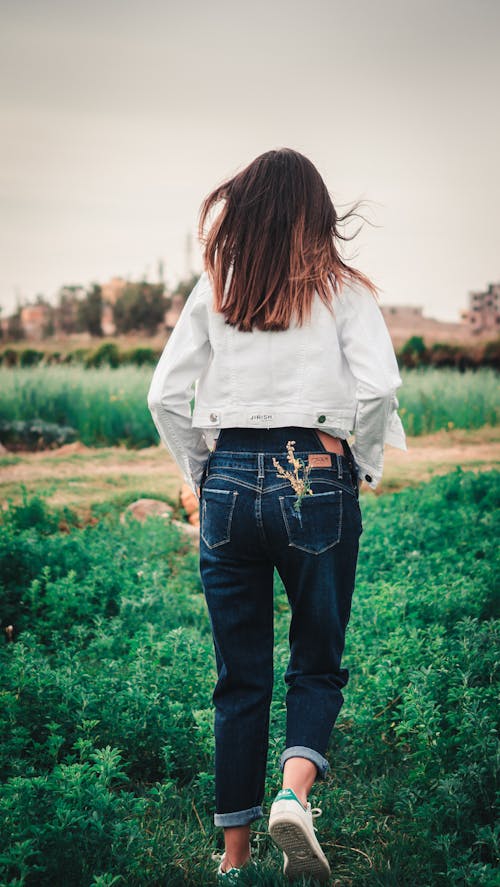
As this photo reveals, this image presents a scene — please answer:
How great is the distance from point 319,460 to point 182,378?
0.53 meters

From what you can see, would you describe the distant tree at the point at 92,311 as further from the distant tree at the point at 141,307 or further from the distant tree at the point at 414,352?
the distant tree at the point at 414,352

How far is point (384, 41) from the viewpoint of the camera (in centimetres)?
935

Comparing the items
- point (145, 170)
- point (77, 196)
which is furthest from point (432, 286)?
point (77, 196)

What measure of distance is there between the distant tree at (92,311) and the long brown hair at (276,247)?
8335 mm

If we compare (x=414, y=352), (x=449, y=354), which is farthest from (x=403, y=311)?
(x=449, y=354)

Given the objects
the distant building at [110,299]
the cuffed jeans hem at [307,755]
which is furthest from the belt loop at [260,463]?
the distant building at [110,299]

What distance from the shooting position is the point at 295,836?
7.38ft

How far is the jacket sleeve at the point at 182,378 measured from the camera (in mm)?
2547

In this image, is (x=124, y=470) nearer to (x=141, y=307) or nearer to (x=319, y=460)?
(x=141, y=307)

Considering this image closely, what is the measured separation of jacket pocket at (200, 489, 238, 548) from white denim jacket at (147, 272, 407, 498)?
0.69 feet

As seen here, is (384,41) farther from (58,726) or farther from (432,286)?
(58,726)

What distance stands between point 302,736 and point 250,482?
78cm

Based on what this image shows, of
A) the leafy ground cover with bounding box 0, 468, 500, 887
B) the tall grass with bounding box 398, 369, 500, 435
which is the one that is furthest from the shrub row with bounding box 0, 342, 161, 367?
the leafy ground cover with bounding box 0, 468, 500, 887

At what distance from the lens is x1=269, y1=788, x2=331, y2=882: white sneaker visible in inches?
87.4
